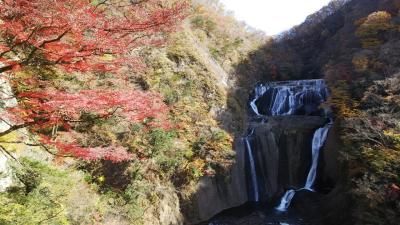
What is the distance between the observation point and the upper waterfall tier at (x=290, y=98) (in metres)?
19.3

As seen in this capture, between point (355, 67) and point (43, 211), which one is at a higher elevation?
point (355, 67)

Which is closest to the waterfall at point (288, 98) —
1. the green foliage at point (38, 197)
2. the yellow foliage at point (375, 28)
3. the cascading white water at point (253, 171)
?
the cascading white water at point (253, 171)

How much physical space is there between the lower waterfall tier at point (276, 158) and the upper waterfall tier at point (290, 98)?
249 cm

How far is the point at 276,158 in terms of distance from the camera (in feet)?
53.2

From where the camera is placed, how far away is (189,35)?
17.7 metres

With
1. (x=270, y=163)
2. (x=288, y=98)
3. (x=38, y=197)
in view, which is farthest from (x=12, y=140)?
(x=288, y=98)

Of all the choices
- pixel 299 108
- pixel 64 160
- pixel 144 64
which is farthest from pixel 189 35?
pixel 64 160

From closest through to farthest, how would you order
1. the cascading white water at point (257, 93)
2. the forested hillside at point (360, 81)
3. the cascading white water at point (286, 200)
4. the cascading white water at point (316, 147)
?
the forested hillside at point (360, 81) → the cascading white water at point (286, 200) → the cascading white water at point (316, 147) → the cascading white water at point (257, 93)

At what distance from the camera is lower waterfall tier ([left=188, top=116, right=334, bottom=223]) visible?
591 inches

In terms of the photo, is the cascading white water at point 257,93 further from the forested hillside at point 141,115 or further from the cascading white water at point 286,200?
the cascading white water at point 286,200

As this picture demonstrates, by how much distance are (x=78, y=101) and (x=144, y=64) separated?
29.6ft

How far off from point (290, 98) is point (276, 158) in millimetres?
5227

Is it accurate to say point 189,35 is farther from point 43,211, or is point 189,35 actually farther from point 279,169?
point 43,211

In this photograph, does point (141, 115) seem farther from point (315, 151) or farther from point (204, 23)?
point (204, 23)
